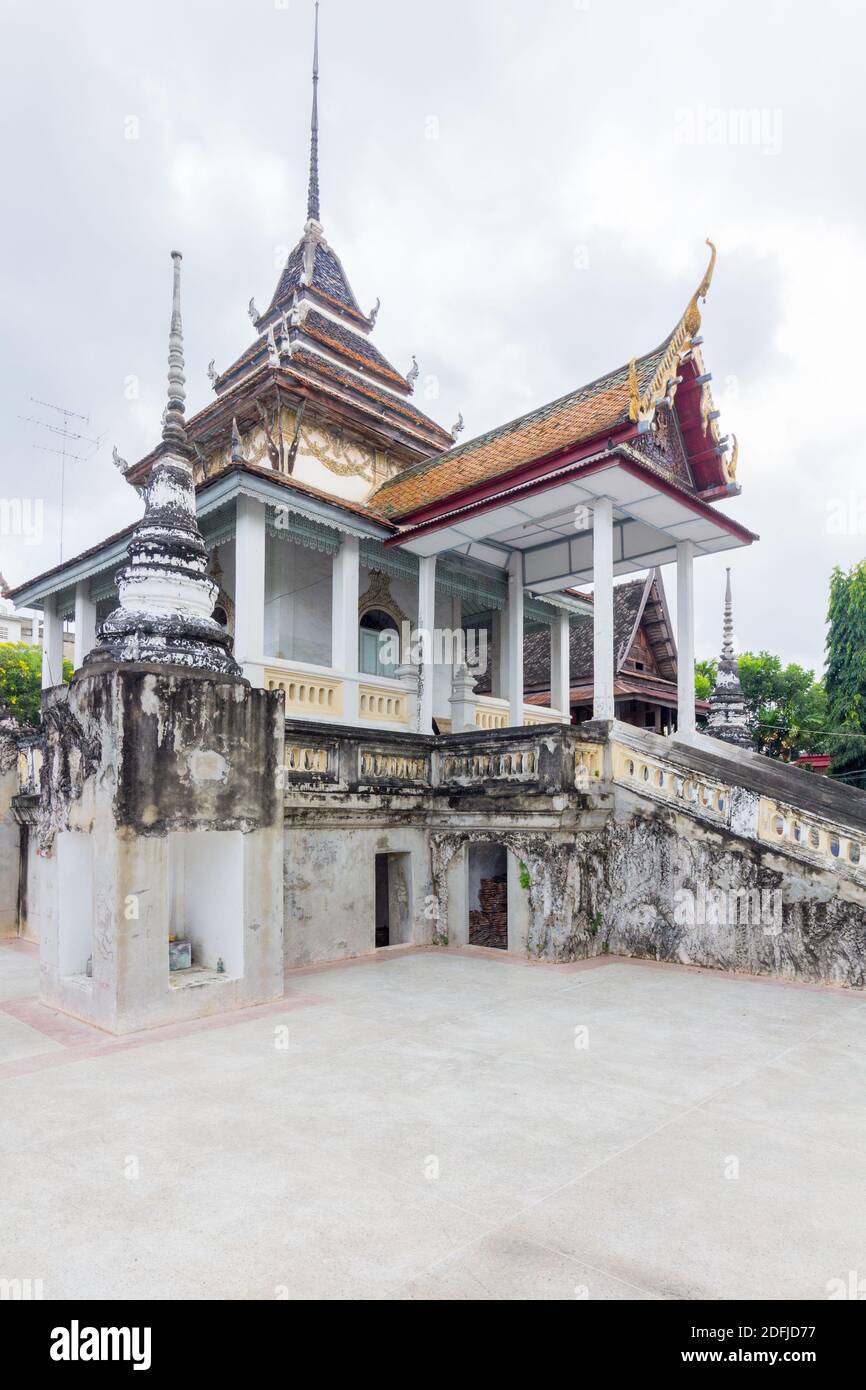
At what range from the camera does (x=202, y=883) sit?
25.7 ft

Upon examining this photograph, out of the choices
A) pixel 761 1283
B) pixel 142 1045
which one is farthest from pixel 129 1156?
pixel 761 1283

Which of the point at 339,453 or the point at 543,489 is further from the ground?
the point at 339,453

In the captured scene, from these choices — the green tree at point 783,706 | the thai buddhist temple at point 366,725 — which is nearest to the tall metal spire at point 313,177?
Result: the thai buddhist temple at point 366,725

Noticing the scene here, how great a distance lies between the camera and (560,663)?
1823 cm

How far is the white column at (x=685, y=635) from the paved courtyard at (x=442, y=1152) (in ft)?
21.7

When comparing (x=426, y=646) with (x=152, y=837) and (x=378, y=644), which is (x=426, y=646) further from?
(x=152, y=837)

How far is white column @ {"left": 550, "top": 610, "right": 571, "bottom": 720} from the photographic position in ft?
59.0

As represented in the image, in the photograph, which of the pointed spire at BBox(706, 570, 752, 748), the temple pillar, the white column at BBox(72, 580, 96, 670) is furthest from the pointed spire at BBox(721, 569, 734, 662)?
the white column at BBox(72, 580, 96, 670)

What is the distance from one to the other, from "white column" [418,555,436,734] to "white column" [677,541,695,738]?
12.8 feet

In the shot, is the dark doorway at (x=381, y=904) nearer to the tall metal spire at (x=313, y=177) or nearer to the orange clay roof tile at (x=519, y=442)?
the orange clay roof tile at (x=519, y=442)

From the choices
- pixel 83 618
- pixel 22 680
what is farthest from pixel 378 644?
pixel 22 680

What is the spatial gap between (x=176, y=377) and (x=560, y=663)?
1159 centimetres
